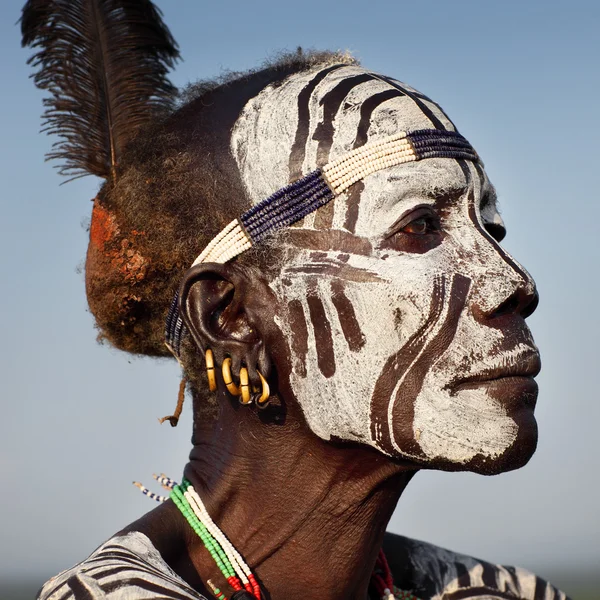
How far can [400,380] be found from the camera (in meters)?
3.68

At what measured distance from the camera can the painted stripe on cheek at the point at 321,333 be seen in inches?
149

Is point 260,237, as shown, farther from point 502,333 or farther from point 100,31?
point 100,31

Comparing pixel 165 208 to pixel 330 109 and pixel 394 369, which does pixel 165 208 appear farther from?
pixel 394 369

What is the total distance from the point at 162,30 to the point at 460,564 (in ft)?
9.66

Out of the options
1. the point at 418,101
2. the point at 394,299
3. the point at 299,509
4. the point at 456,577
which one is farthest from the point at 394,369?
the point at 456,577

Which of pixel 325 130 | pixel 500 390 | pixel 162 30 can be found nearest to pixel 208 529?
pixel 500 390

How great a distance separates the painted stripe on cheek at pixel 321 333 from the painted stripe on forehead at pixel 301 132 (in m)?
0.48

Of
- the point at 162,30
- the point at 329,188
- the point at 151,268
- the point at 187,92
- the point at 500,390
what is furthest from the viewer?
the point at 162,30

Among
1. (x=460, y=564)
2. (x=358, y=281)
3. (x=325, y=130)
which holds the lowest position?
(x=460, y=564)

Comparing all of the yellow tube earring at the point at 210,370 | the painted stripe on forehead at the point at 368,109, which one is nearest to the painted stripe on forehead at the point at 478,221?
the painted stripe on forehead at the point at 368,109

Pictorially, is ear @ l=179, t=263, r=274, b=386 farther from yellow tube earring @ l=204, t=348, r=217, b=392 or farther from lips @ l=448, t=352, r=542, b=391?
lips @ l=448, t=352, r=542, b=391

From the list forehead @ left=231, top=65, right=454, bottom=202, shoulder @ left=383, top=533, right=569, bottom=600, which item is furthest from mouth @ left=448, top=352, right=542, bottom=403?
shoulder @ left=383, top=533, right=569, bottom=600

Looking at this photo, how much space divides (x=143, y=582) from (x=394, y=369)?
1.15 m

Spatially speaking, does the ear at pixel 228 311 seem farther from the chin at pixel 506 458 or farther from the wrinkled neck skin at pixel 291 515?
the chin at pixel 506 458
